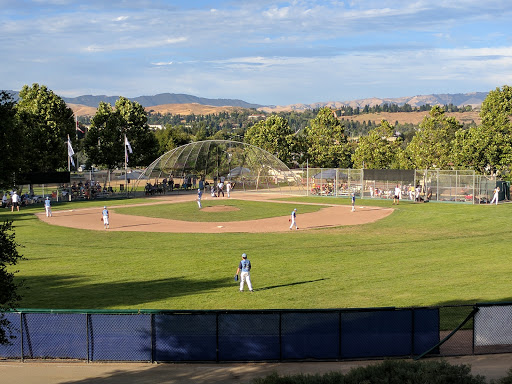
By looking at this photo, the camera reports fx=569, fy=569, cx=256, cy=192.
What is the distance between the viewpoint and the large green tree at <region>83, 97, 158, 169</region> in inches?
3036

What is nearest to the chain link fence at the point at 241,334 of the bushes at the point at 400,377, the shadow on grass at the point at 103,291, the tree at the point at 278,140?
the bushes at the point at 400,377

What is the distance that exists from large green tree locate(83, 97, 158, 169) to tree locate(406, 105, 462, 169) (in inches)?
1500

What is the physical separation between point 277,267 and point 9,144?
14888 millimetres

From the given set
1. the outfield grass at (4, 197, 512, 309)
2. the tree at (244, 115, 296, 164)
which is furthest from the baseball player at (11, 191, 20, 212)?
the tree at (244, 115, 296, 164)

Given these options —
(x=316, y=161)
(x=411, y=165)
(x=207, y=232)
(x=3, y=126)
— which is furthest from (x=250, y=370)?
(x=316, y=161)

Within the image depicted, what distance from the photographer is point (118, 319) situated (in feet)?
48.3

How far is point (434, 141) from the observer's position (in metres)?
71.4

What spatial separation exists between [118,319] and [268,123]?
270ft

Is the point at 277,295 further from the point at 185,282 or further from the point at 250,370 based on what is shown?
the point at 250,370

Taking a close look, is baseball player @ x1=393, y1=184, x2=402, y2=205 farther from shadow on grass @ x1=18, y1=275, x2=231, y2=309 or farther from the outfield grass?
shadow on grass @ x1=18, y1=275, x2=231, y2=309

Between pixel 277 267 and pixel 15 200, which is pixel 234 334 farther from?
pixel 15 200

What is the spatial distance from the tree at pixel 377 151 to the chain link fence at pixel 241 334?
67.6 meters

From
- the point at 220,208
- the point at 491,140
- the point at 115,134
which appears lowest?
the point at 220,208

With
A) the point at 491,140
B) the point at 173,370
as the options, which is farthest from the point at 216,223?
the point at 491,140
